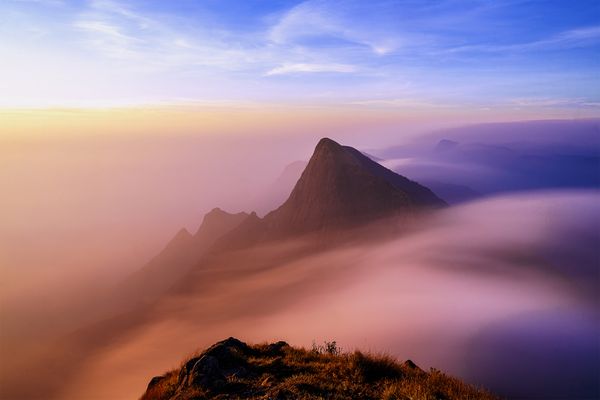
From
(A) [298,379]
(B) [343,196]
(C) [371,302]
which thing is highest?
(A) [298,379]

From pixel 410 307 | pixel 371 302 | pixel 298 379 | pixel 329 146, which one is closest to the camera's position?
pixel 298 379

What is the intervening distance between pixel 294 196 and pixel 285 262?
4200 centimetres

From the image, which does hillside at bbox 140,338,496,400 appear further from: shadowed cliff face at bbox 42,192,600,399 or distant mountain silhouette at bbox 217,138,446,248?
distant mountain silhouette at bbox 217,138,446,248

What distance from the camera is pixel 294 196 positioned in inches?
7864

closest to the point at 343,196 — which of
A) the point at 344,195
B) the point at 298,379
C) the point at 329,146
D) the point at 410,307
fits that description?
the point at 344,195

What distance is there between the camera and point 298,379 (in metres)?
11.1

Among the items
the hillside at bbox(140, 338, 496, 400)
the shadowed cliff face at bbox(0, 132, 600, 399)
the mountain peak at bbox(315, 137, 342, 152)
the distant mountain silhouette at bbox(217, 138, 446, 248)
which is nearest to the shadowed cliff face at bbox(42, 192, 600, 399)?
the shadowed cliff face at bbox(0, 132, 600, 399)

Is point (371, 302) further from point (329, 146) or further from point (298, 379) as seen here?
point (298, 379)

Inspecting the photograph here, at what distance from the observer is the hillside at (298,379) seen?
10203 mm

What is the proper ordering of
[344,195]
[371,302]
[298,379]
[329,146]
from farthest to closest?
1. [329,146]
2. [344,195]
3. [371,302]
4. [298,379]

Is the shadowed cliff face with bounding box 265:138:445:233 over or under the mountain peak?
under

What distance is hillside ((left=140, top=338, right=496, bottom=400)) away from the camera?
10.2 m

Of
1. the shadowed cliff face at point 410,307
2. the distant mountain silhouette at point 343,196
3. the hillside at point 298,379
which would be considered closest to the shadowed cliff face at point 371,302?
the shadowed cliff face at point 410,307

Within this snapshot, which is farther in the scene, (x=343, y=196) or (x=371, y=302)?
(x=343, y=196)
